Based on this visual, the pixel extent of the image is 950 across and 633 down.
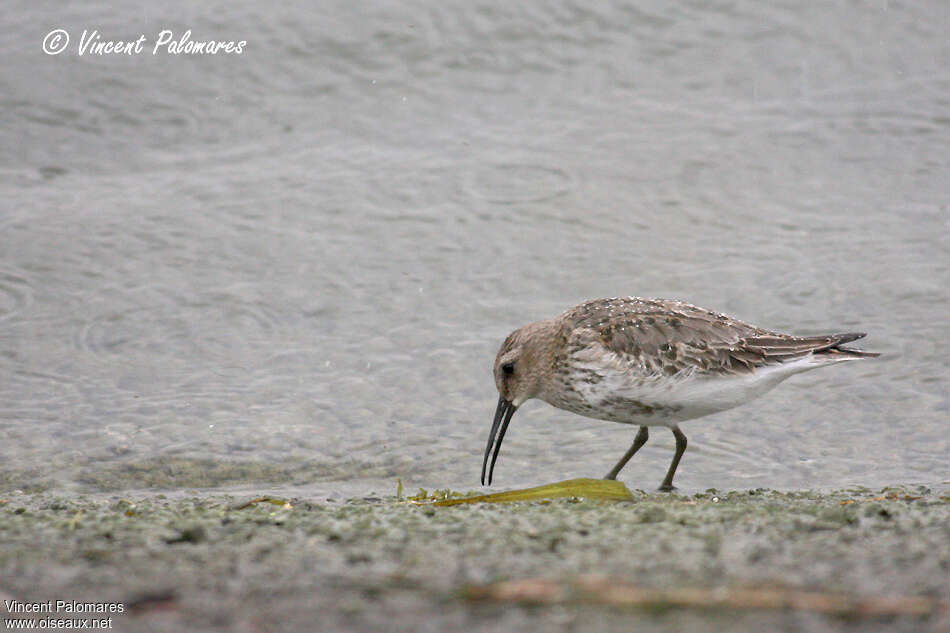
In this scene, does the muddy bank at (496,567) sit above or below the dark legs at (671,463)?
above

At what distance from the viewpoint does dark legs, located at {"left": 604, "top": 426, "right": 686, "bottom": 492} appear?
265 inches

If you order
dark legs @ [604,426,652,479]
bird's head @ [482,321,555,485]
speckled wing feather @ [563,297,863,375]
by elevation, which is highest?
speckled wing feather @ [563,297,863,375]

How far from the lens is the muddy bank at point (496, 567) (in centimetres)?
322

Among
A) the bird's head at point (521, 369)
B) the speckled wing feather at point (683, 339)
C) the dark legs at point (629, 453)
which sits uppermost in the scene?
the speckled wing feather at point (683, 339)

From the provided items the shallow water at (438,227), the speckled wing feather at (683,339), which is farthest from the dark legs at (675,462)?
the speckled wing feather at (683,339)

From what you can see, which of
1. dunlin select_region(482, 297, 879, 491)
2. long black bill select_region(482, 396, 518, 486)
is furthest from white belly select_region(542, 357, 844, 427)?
long black bill select_region(482, 396, 518, 486)

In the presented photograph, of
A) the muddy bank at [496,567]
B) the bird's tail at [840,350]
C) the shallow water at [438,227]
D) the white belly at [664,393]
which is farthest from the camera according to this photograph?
the shallow water at [438,227]

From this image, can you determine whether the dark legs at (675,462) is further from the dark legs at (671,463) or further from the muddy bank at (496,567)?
the muddy bank at (496,567)

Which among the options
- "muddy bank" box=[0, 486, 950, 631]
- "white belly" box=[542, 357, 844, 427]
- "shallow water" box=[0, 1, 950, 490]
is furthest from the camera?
"shallow water" box=[0, 1, 950, 490]

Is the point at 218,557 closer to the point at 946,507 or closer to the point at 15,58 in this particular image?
the point at 946,507

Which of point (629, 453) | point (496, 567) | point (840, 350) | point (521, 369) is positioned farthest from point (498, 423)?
point (496, 567)

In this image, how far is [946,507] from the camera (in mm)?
4988

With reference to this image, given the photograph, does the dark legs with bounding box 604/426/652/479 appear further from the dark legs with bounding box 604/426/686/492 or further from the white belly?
the white belly

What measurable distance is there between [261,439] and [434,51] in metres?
6.31
